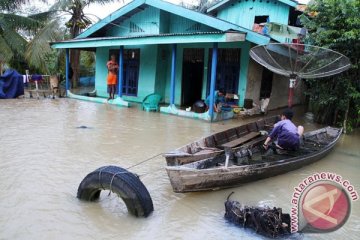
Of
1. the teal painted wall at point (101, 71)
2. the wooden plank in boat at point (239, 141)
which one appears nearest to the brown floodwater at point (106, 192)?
the wooden plank in boat at point (239, 141)

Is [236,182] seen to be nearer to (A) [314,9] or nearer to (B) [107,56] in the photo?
(A) [314,9]

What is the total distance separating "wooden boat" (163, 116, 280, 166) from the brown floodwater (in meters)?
0.56

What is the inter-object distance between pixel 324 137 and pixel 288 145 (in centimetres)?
280

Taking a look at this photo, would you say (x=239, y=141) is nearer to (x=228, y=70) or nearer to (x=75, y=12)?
(x=228, y=70)

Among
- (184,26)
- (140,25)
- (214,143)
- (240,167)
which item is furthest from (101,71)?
(240,167)

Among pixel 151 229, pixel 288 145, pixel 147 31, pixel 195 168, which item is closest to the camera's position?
pixel 151 229

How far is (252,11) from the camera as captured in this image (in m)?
15.8

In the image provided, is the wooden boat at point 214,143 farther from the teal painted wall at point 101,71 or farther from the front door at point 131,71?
the teal painted wall at point 101,71

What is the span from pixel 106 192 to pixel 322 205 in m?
3.25

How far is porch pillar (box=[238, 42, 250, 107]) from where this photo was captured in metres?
13.6

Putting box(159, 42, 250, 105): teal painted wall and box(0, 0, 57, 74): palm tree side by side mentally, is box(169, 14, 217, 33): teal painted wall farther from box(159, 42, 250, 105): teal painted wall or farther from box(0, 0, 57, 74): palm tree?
box(0, 0, 57, 74): palm tree

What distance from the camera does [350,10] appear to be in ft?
33.7

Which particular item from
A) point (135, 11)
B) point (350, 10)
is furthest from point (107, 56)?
point (350, 10)

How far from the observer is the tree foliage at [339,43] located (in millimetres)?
10336
